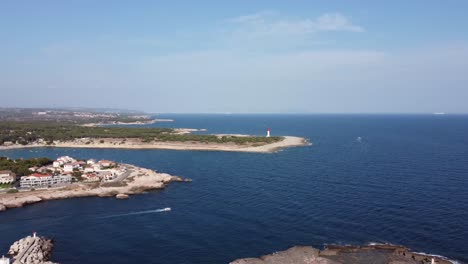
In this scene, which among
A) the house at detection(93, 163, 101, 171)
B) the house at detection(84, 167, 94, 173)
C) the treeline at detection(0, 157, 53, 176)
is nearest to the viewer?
the treeline at detection(0, 157, 53, 176)

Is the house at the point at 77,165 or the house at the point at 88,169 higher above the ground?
the house at the point at 77,165

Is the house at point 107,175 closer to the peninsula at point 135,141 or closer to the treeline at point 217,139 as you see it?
the peninsula at point 135,141

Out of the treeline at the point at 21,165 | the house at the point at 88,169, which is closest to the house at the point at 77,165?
the house at the point at 88,169

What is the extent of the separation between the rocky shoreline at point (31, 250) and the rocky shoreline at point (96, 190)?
51.6 feet

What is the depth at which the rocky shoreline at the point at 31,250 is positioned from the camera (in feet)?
104

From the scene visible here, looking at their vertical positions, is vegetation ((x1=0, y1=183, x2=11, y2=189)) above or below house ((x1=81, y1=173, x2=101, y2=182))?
below

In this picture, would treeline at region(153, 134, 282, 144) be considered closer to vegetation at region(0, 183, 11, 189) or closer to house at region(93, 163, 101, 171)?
house at region(93, 163, 101, 171)

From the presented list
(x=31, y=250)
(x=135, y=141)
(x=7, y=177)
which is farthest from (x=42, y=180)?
(x=135, y=141)

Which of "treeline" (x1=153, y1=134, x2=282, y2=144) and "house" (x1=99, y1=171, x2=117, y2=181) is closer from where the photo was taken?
"house" (x1=99, y1=171, x2=117, y2=181)

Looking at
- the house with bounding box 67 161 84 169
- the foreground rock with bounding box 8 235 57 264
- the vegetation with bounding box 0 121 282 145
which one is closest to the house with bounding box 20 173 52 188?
the house with bounding box 67 161 84 169

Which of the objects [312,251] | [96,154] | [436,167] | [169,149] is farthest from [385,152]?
[96,154]

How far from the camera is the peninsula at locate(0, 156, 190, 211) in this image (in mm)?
53250

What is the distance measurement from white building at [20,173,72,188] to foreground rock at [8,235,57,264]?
962 inches

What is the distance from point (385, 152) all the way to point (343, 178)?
1409 inches
